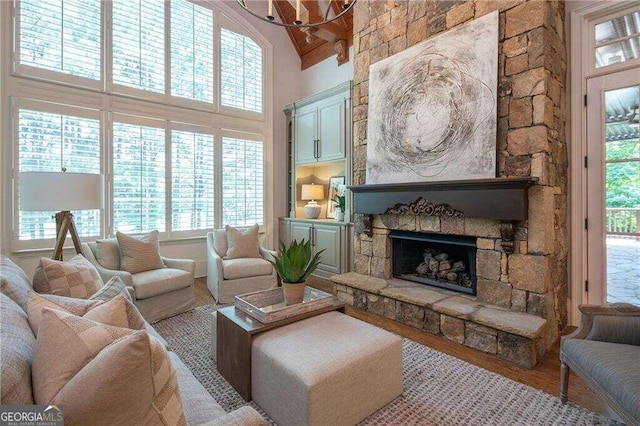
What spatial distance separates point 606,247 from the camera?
9.13 feet

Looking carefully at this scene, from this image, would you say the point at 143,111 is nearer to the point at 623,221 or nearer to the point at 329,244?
the point at 329,244

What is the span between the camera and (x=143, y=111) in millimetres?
4281

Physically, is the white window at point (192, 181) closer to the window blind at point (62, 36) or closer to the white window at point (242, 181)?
the white window at point (242, 181)

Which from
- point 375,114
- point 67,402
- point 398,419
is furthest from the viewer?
point 375,114

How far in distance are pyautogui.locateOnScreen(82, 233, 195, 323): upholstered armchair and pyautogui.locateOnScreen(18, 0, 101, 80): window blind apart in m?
2.25

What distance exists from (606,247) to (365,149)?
2504 millimetres

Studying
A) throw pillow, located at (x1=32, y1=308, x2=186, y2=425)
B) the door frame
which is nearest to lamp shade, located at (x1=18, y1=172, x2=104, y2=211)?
throw pillow, located at (x1=32, y1=308, x2=186, y2=425)

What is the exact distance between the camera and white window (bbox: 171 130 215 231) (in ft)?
15.1

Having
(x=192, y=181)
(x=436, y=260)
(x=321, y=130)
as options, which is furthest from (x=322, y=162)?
(x=436, y=260)

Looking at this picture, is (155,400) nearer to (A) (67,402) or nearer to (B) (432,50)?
(A) (67,402)

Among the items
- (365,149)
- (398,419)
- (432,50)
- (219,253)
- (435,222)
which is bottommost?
(398,419)

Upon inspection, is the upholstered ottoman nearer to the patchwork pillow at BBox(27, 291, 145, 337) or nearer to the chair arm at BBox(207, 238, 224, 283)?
the patchwork pillow at BBox(27, 291, 145, 337)

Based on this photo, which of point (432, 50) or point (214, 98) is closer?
point (432, 50)

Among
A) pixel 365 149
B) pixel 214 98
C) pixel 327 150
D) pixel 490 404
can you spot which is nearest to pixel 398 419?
pixel 490 404
